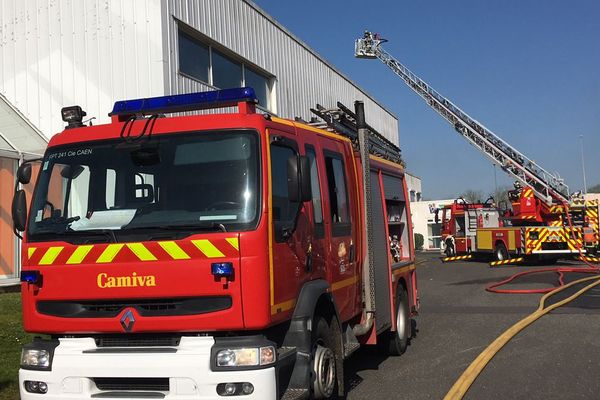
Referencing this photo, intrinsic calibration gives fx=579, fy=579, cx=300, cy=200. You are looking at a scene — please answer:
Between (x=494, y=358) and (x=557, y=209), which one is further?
(x=557, y=209)

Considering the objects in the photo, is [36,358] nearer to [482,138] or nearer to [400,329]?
[400,329]

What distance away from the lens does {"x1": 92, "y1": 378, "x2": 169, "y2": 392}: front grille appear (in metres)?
4.03

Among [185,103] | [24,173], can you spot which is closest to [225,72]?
[185,103]

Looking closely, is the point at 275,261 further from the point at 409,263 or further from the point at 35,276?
the point at 409,263

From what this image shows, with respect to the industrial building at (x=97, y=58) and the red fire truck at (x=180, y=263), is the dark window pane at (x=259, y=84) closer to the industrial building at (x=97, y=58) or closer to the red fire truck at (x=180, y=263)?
the industrial building at (x=97, y=58)

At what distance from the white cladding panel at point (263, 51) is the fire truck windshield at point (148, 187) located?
780cm

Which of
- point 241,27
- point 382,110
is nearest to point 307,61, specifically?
point 241,27

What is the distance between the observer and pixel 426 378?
6.49 m

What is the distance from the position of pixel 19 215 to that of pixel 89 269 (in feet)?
3.20

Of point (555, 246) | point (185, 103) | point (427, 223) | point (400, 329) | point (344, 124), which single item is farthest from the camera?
point (427, 223)

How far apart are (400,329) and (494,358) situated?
1.23 m

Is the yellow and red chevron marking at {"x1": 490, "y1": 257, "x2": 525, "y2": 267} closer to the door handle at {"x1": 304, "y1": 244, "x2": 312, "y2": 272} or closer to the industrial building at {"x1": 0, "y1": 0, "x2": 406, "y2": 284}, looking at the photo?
the industrial building at {"x1": 0, "y1": 0, "x2": 406, "y2": 284}

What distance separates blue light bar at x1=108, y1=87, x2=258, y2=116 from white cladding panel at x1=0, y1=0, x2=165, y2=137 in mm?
6885

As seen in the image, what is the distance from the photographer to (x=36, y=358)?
4.32 m
